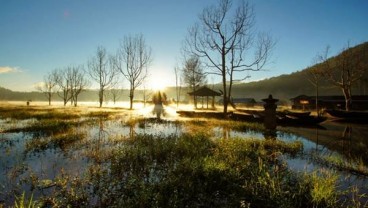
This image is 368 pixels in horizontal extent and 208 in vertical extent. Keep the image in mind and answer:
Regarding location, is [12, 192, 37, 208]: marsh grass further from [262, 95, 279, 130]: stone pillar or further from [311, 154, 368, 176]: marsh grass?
[262, 95, 279, 130]: stone pillar

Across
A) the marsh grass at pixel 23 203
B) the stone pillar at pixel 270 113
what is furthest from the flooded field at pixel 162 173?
the stone pillar at pixel 270 113

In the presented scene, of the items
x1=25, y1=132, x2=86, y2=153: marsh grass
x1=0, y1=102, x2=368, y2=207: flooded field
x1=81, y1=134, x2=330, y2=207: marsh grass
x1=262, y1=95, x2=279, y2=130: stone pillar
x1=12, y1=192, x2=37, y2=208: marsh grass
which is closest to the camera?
x1=12, y1=192, x2=37, y2=208: marsh grass

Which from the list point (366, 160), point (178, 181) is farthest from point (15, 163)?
point (366, 160)

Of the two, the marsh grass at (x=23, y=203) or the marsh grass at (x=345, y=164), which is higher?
the marsh grass at (x=23, y=203)

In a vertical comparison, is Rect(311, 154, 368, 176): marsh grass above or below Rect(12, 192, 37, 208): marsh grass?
below

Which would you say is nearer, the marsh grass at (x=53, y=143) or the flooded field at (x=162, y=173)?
the flooded field at (x=162, y=173)

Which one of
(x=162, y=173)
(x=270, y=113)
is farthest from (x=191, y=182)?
(x=270, y=113)

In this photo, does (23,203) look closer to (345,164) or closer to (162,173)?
(162,173)

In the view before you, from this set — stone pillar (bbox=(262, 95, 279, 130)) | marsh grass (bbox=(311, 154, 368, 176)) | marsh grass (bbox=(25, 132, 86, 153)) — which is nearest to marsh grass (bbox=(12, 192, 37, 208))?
marsh grass (bbox=(25, 132, 86, 153))

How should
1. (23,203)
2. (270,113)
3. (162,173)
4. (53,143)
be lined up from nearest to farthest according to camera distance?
(23,203), (162,173), (53,143), (270,113)

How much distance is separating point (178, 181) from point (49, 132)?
11637 mm

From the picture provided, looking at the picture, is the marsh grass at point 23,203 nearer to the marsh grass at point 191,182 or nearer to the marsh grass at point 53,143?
the marsh grass at point 191,182

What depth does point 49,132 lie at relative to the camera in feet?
49.0

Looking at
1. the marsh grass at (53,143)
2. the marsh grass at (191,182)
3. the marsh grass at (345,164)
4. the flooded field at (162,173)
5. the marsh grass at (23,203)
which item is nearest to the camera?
the marsh grass at (23,203)
